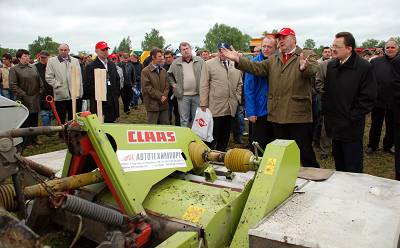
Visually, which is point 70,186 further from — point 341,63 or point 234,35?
point 234,35

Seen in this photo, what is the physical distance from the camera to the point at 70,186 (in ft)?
9.87

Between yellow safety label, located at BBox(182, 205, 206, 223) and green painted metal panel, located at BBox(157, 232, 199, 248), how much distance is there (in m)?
0.20

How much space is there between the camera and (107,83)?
6938 mm

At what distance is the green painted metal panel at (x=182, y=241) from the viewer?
2.56 m

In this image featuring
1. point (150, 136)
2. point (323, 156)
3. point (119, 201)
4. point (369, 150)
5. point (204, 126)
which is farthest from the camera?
point (369, 150)

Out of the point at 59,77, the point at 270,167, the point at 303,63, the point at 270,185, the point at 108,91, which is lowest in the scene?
the point at 270,185

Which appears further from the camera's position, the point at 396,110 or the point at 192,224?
the point at 396,110

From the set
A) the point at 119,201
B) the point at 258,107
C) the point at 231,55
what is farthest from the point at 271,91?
the point at 119,201

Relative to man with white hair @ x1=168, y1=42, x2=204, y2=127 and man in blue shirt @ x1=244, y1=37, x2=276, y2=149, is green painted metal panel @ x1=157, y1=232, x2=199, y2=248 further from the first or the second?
man with white hair @ x1=168, y1=42, x2=204, y2=127

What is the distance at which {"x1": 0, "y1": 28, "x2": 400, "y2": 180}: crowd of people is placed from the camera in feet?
14.9

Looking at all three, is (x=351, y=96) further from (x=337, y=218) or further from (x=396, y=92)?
(x=337, y=218)

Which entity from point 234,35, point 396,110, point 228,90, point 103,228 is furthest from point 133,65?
point 234,35

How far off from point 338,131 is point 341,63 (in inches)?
30.5

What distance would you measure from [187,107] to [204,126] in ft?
4.27
